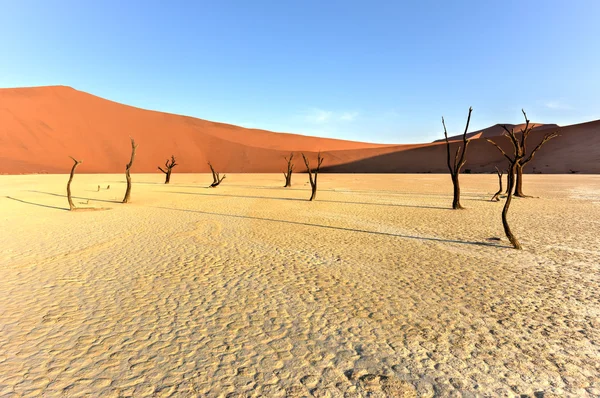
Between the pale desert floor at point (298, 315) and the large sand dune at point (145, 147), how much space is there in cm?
5173

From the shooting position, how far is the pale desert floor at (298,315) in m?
3.21

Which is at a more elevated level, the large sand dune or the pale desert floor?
the large sand dune

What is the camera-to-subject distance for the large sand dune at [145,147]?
53094mm

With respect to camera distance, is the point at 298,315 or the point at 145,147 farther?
the point at 145,147

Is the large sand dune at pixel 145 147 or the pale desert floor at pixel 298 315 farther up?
the large sand dune at pixel 145 147

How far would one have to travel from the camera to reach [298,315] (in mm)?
4594

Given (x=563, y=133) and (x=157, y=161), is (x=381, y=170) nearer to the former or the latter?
(x=563, y=133)

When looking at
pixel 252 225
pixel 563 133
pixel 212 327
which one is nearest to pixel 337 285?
pixel 212 327

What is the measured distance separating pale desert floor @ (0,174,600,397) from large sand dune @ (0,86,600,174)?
170 feet

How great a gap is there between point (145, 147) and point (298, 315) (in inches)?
2786

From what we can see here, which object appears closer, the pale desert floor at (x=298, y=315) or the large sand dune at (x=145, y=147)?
the pale desert floor at (x=298, y=315)

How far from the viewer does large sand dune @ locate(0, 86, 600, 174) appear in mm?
53094

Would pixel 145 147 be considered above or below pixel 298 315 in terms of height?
above

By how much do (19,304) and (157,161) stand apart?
208ft
